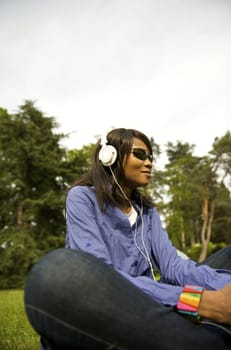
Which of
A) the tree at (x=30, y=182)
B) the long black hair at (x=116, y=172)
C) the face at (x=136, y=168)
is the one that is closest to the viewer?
the long black hair at (x=116, y=172)

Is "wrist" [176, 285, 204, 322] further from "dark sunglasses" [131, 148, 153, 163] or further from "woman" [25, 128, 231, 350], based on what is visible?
"dark sunglasses" [131, 148, 153, 163]

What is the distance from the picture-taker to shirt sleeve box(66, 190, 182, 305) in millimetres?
1249

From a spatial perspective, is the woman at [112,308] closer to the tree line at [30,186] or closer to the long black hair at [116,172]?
the long black hair at [116,172]

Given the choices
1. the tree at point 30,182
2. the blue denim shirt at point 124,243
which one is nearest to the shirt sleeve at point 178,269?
the blue denim shirt at point 124,243

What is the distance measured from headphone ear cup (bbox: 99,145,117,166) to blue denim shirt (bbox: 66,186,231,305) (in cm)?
27

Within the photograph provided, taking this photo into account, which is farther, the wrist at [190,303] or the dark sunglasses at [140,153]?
the dark sunglasses at [140,153]

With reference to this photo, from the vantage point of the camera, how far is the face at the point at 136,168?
234 cm

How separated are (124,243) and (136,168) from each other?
2.22 ft

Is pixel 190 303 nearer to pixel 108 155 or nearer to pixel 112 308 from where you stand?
pixel 112 308

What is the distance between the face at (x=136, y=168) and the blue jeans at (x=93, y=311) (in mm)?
1305

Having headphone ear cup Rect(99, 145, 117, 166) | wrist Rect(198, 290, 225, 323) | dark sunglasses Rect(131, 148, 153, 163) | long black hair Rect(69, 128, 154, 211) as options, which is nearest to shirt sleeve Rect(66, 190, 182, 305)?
wrist Rect(198, 290, 225, 323)

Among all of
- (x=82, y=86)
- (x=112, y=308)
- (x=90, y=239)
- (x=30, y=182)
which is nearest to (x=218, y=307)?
(x=112, y=308)

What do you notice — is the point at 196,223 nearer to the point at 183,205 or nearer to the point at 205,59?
the point at 183,205

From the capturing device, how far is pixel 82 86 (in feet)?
39.5
